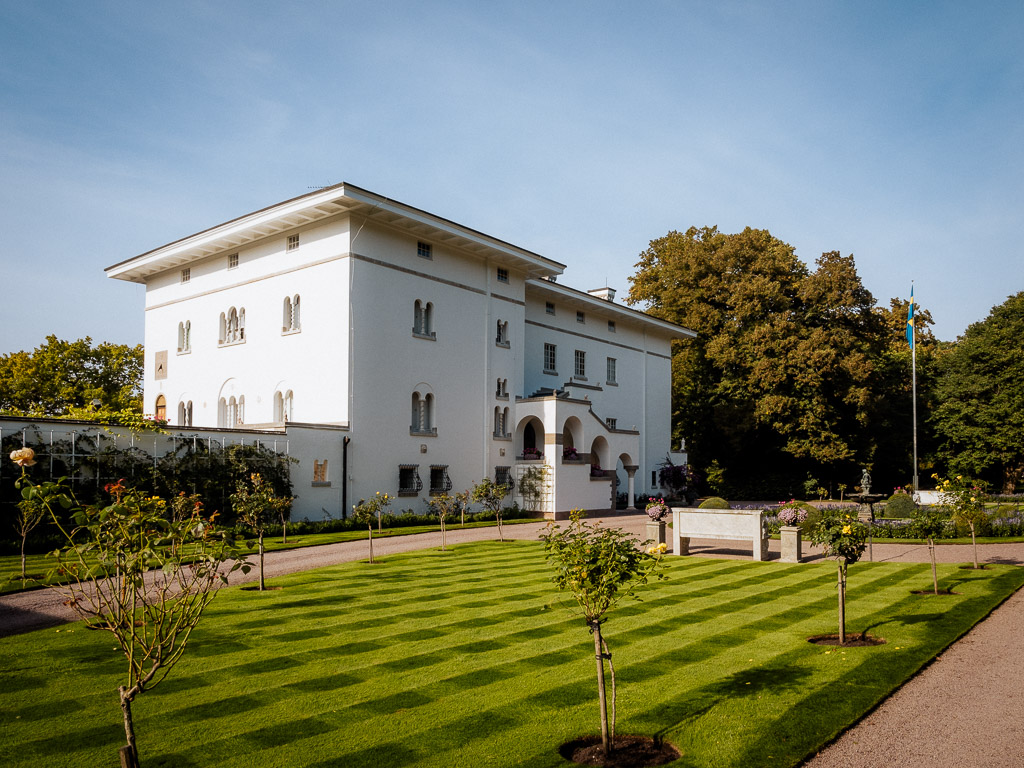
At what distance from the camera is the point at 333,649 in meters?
9.07

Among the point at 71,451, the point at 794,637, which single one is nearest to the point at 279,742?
the point at 794,637

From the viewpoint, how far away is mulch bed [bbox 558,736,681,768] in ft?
19.1

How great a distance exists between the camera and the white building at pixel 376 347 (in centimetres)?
2769

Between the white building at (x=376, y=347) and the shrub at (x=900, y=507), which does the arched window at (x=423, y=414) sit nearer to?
the white building at (x=376, y=347)

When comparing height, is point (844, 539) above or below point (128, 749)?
above

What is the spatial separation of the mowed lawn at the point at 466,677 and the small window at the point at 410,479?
15880 millimetres

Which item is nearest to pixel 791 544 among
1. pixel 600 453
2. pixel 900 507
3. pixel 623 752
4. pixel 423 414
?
pixel 623 752

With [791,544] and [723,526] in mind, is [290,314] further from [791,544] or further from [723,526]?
[791,544]

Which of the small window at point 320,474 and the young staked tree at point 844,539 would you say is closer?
the young staked tree at point 844,539

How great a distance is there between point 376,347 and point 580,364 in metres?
15.4

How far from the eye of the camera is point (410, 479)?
2947 centimetres

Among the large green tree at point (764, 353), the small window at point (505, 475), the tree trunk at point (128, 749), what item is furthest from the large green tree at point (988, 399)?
the tree trunk at point (128, 749)

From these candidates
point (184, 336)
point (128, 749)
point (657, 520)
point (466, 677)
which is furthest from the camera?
point (184, 336)

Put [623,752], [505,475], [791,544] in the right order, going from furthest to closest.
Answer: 1. [505,475]
2. [791,544]
3. [623,752]
